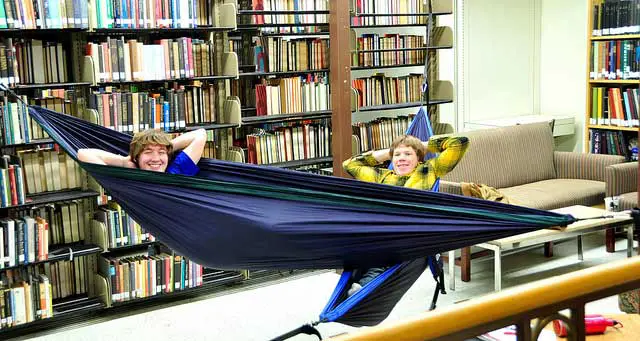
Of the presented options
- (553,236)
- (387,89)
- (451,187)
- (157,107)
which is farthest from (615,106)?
(157,107)

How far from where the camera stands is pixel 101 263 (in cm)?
439

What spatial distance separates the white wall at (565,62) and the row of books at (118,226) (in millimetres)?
3950

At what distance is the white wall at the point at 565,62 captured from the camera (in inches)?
257

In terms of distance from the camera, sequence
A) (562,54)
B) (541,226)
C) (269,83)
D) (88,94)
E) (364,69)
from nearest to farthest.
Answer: (541,226), (88,94), (269,83), (364,69), (562,54)

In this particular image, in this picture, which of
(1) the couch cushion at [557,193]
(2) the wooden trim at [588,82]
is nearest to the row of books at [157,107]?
(1) the couch cushion at [557,193]

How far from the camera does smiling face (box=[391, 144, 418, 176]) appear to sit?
11.9 feet

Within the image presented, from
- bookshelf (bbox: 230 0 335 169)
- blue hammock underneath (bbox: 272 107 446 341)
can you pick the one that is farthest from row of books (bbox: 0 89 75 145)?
blue hammock underneath (bbox: 272 107 446 341)

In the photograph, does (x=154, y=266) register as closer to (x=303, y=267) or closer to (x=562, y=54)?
(x=303, y=267)

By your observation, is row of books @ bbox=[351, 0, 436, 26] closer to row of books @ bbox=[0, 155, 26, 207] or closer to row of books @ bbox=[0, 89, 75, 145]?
row of books @ bbox=[0, 89, 75, 145]

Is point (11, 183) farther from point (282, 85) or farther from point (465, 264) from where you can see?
point (465, 264)

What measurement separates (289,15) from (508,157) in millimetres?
1881

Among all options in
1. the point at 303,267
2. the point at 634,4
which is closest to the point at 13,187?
the point at 303,267

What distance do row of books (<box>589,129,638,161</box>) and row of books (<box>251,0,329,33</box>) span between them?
2.41m

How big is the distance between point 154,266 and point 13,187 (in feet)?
2.97
